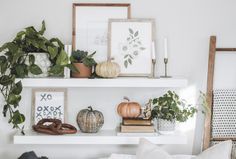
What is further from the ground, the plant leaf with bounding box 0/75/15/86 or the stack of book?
the plant leaf with bounding box 0/75/15/86

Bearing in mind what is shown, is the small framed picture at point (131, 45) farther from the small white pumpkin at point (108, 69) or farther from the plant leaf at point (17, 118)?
the plant leaf at point (17, 118)

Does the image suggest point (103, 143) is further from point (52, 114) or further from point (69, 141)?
point (52, 114)

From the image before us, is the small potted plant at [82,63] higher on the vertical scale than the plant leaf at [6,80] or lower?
higher

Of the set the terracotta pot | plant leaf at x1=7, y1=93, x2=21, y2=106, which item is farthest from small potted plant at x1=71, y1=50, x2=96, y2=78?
plant leaf at x1=7, y1=93, x2=21, y2=106

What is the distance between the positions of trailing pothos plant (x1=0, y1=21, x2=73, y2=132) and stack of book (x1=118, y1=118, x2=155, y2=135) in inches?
21.5

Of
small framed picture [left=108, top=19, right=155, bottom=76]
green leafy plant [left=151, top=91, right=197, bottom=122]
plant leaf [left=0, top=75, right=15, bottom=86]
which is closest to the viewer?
plant leaf [left=0, top=75, right=15, bottom=86]

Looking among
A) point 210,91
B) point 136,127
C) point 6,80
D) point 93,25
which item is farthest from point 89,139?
point 210,91

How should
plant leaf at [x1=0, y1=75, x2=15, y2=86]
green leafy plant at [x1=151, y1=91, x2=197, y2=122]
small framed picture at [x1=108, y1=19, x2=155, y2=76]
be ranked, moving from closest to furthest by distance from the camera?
1. plant leaf at [x1=0, y1=75, x2=15, y2=86]
2. green leafy plant at [x1=151, y1=91, x2=197, y2=122]
3. small framed picture at [x1=108, y1=19, x2=155, y2=76]

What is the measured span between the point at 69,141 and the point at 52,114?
0.97ft

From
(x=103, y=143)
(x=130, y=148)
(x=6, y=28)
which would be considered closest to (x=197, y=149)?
(x=130, y=148)

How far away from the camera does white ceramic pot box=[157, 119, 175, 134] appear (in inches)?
104

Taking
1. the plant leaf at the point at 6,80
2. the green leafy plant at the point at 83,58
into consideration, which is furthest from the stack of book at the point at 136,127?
the plant leaf at the point at 6,80

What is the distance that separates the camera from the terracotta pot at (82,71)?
8.54 feet

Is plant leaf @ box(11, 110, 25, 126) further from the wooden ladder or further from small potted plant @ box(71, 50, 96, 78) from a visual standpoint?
→ the wooden ladder
